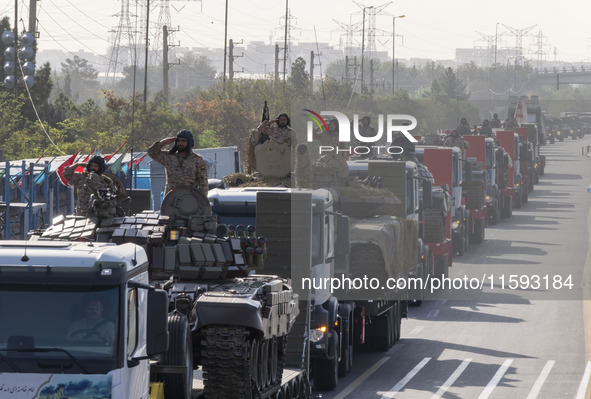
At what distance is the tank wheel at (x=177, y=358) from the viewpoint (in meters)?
12.1

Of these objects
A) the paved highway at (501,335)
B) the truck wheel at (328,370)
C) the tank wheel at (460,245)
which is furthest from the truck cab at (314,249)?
the tank wheel at (460,245)

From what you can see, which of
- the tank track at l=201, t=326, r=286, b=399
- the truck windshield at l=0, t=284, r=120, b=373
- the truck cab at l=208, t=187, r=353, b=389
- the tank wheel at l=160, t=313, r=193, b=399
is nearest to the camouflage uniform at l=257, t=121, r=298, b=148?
the truck cab at l=208, t=187, r=353, b=389

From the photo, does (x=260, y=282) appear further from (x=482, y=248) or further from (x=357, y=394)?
(x=482, y=248)

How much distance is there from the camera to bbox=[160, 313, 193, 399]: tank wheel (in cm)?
1215

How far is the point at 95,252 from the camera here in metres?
10.7

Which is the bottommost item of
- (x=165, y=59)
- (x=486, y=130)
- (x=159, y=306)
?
(x=159, y=306)

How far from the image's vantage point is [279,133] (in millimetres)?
22672

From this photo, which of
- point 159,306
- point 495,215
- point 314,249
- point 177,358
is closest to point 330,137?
point 314,249

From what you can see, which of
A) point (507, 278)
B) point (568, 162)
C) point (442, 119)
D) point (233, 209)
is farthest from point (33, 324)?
point (442, 119)

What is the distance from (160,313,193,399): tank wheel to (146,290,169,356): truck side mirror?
1.53 m

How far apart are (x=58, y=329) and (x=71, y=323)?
0.11 metres

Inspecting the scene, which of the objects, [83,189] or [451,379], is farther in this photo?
[451,379]

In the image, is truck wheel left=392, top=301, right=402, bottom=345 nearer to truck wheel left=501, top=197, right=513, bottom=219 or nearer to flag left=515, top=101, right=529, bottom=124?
truck wheel left=501, top=197, right=513, bottom=219

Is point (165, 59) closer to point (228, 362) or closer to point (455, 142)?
point (455, 142)
